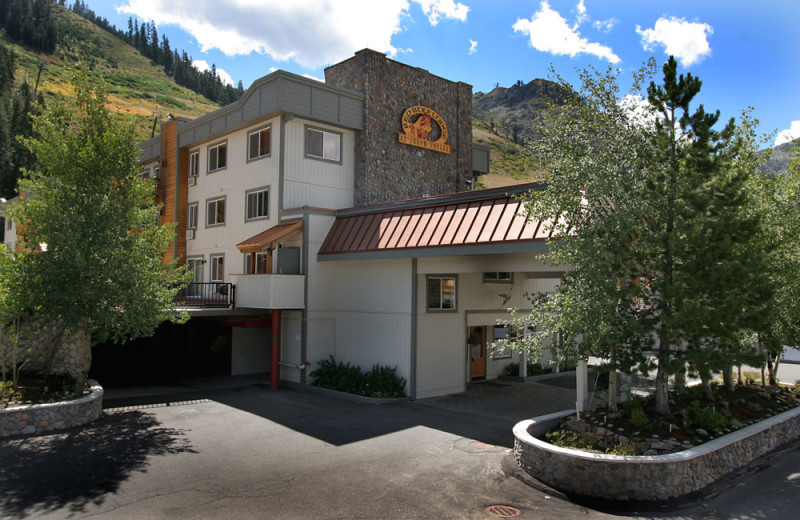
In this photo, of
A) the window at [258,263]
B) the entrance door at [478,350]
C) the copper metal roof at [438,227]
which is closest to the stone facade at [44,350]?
the window at [258,263]

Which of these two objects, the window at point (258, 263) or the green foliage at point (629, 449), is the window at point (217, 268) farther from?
the green foliage at point (629, 449)

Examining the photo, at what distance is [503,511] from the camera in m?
7.62

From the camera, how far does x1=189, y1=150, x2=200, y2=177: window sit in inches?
945

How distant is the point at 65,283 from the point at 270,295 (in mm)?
5709

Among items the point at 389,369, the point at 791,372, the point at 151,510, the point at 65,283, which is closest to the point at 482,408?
the point at 389,369

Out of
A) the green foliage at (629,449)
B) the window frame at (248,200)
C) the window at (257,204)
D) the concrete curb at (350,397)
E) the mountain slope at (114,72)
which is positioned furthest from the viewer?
the mountain slope at (114,72)

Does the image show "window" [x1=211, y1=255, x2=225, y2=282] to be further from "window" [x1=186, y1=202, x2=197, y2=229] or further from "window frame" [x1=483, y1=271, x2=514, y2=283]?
"window frame" [x1=483, y1=271, x2=514, y2=283]

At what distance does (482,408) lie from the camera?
14.6m

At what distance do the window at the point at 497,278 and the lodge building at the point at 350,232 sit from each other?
2.1 inches

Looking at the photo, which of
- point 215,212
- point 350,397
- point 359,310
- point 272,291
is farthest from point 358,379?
point 215,212

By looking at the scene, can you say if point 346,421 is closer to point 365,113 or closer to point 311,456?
point 311,456

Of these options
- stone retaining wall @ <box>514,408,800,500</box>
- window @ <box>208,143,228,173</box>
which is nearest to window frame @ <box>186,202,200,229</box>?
window @ <box>208,143,228,173</box>

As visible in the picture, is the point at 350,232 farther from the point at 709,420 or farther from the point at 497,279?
the point at 709,420

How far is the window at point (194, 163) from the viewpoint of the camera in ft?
78.8
